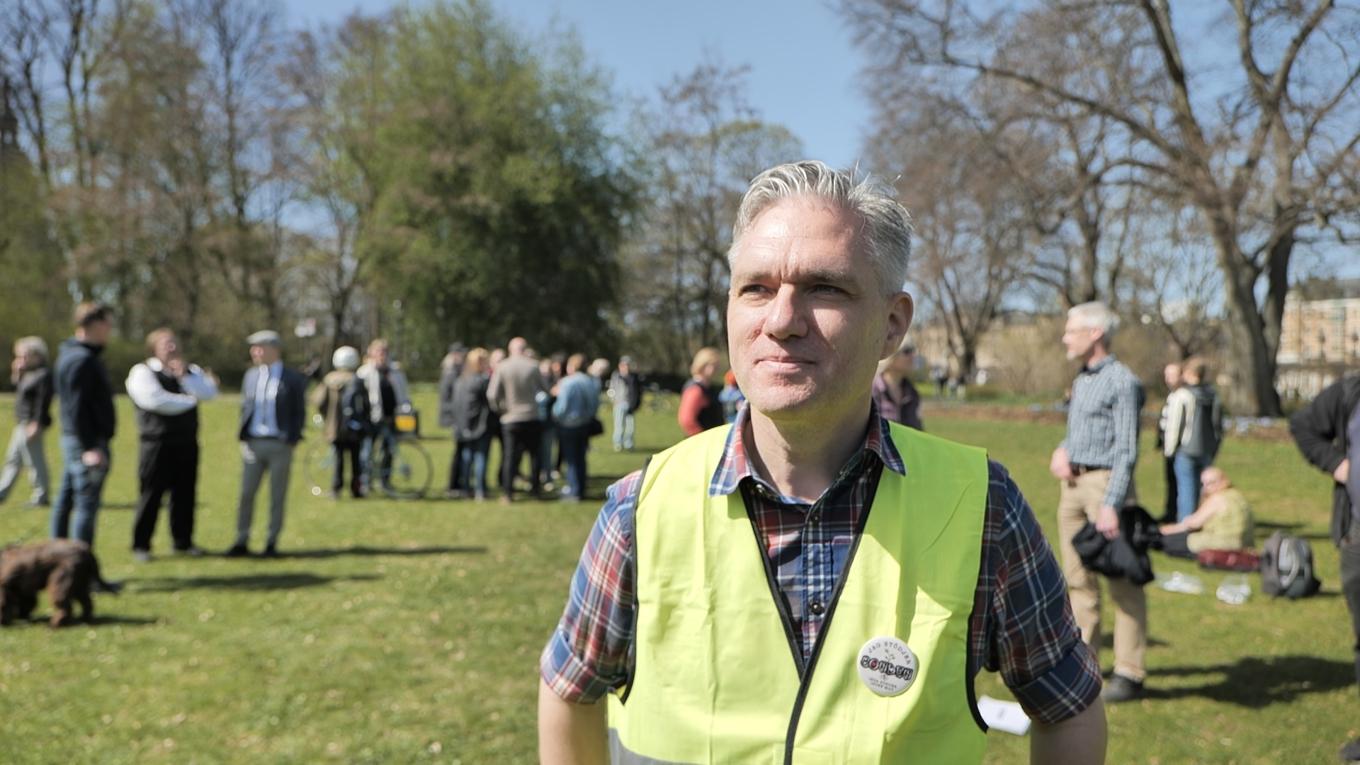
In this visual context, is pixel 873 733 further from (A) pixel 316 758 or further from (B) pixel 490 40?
(B) pixel 490 40

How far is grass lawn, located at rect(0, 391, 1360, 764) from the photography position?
4.83 m

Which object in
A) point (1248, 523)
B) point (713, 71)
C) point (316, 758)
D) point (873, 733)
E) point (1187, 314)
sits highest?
point (713, 71)

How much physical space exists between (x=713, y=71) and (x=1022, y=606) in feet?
135

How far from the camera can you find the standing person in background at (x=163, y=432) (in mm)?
8312

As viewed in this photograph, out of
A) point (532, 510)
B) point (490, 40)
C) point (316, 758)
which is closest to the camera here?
point (316, 758)

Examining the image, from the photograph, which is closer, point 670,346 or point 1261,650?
point 1261,650

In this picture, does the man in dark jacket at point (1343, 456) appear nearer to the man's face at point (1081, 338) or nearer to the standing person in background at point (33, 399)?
the man's face at point (1081, 338)

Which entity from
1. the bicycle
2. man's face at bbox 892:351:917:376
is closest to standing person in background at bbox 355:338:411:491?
the bicycle

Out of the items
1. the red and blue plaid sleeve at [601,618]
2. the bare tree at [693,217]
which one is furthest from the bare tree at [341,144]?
the red and blue plaid sleeve at [601,618]

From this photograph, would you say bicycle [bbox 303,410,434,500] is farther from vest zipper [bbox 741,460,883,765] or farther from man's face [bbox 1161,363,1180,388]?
vest zipper [bbox 741,460,883,765]

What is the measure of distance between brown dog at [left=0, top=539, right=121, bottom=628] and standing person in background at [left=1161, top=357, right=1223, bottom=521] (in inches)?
392

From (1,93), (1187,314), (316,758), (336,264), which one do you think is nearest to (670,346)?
(336,264)

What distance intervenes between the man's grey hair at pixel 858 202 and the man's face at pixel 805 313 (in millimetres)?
22

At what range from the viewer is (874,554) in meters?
1.63
